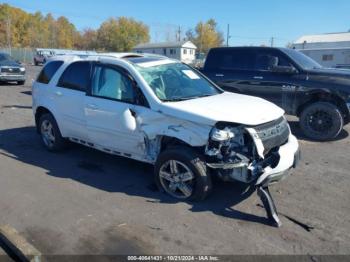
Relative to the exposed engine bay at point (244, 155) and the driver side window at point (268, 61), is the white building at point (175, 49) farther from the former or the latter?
the exposed engine bay at point (244, 155)

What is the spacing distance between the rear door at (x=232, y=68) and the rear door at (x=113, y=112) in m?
4.16

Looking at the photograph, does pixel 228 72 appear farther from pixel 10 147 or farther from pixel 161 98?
pixel 10 147

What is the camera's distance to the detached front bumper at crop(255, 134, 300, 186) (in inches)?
165

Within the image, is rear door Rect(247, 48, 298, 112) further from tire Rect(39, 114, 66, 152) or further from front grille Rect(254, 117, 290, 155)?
tire Rect(39, 114, 66, 152)

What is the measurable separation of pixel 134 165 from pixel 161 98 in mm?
1573

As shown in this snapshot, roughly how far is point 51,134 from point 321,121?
5.55 m

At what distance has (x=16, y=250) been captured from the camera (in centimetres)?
Answer: 340

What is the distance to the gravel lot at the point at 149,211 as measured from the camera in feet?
11.9

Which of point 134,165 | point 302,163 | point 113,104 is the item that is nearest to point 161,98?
point 113,104

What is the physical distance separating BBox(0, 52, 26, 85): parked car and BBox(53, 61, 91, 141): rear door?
13404 mm

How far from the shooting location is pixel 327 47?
4916cm

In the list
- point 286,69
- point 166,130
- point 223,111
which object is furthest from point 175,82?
point 286,69

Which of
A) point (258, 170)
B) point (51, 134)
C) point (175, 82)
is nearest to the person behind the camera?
point (258, 170)

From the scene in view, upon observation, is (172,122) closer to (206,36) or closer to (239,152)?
(239,152)
